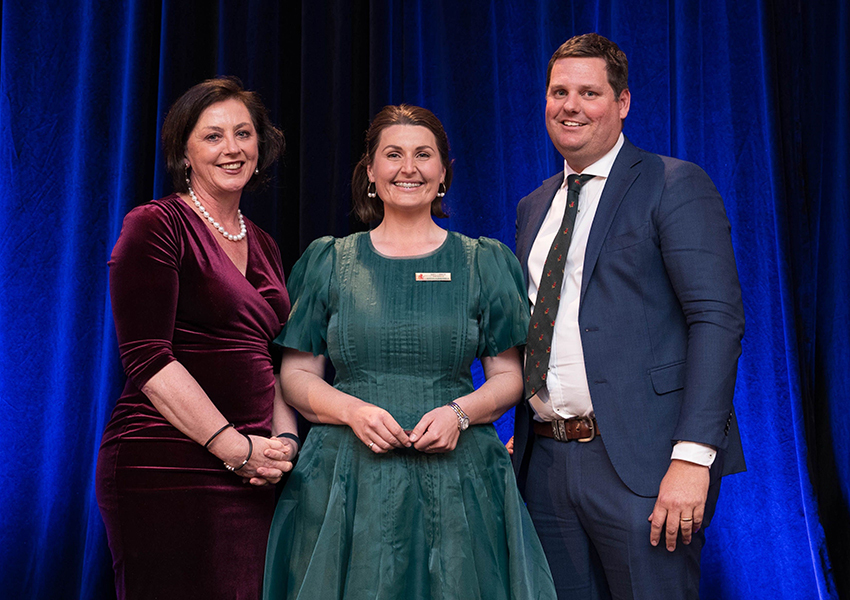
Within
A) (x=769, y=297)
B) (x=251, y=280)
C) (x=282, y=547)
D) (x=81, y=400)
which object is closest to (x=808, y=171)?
(x=769, y=297)

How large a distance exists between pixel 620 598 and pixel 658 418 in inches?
17.6

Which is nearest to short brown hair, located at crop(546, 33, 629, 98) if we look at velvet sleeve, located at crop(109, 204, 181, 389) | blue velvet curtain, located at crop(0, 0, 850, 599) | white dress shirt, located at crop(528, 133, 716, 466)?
white dress shirt, located at crop(528, 133, 716, 466)

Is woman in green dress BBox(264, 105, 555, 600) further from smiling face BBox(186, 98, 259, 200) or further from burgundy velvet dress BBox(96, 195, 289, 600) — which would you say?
smiling face BBox(186, 98, 259, 200)

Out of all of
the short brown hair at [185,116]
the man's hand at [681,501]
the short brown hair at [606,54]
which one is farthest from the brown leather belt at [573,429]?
the short brown hair at [185,116]

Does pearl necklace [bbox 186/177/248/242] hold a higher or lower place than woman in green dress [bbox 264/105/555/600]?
higher

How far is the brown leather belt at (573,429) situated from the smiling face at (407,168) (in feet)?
2.15

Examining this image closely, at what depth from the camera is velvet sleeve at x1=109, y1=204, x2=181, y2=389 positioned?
1.70m

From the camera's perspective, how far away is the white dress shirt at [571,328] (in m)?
1.86

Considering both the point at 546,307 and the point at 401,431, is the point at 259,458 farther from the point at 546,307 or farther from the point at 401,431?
the point at 546,307

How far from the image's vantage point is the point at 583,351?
6.00 ft

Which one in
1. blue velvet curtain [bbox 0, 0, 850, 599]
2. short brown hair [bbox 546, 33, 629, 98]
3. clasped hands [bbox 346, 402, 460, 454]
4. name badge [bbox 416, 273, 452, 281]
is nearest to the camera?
clasped hands [bbox 346, 402, 460, 454]

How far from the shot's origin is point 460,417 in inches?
68.4

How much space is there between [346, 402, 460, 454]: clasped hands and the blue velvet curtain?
118cm

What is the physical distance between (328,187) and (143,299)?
46.2 inches
